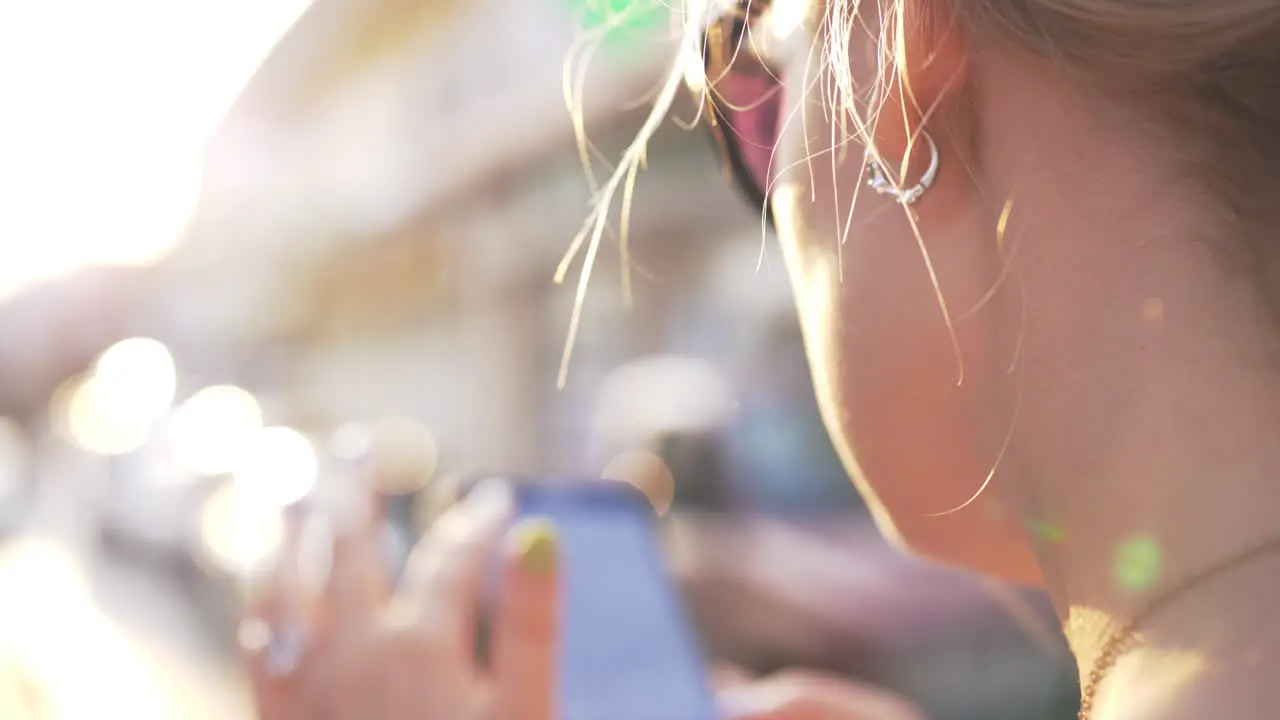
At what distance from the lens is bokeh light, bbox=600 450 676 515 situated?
1.56 m

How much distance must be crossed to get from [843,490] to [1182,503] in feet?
3.07

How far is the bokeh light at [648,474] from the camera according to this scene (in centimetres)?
156

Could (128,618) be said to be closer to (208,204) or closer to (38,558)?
(38,558)

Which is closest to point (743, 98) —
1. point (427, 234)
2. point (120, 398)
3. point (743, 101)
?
point (743, 101)

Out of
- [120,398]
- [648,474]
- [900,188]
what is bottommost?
[648,474]

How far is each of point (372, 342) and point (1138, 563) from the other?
3274 mm

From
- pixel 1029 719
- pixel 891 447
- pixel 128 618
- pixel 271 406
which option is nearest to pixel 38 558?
pixel 128 618

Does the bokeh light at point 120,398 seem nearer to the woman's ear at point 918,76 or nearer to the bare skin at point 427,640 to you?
the bare skin at point 427,640

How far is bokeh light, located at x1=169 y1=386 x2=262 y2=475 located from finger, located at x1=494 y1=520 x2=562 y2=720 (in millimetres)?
1884

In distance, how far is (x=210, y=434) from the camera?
2.38 meters

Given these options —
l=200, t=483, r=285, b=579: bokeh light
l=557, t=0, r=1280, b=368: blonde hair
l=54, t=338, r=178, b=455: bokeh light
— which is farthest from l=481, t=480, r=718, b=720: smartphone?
l=54, t=338, r=178, b=455: bokeh light

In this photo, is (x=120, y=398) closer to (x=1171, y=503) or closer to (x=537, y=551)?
(x=537, y=551)

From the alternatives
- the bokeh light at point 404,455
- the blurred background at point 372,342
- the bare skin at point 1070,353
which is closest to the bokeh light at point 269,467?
the blurred background at point 372,342

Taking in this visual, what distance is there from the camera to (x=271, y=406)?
336cm
